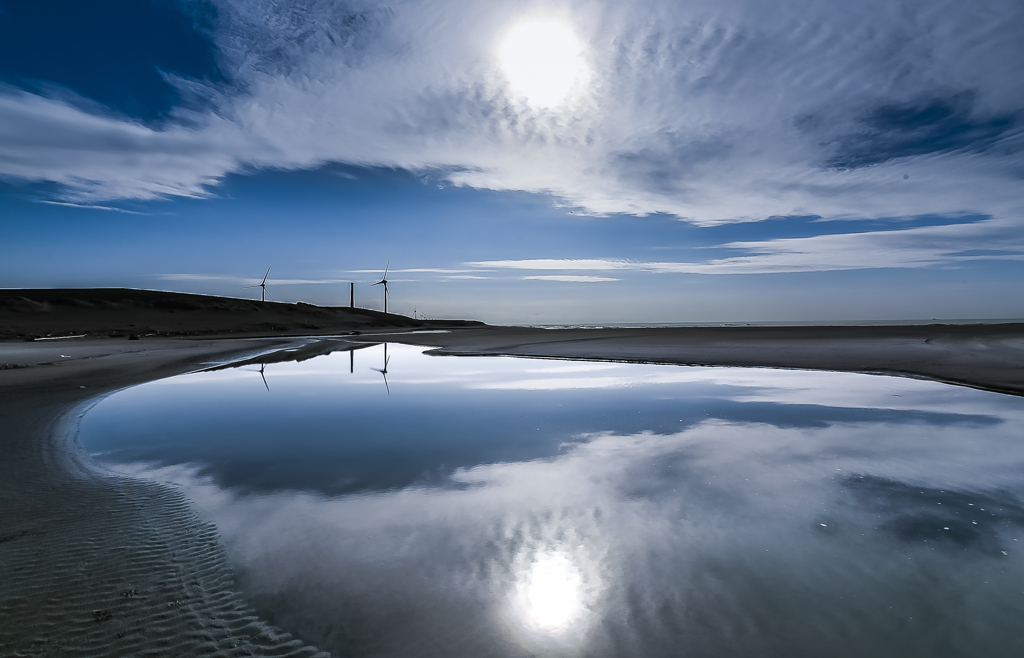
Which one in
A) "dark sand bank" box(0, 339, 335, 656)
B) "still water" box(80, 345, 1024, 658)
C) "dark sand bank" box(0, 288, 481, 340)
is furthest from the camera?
"dark sand bank" box(0, 288, 481, 340)

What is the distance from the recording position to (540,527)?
16.8 feet

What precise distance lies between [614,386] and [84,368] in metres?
19.9

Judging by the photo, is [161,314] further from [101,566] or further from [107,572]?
[107,572]

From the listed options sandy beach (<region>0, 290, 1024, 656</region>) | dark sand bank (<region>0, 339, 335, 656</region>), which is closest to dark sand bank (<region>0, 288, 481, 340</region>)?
sandy beach (<region>0, 290, 1024, 656</region>)

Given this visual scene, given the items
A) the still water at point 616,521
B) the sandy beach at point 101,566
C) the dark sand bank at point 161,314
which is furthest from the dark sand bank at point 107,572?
the dark sand bank at point 161,314

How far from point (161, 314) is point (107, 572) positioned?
11732cm

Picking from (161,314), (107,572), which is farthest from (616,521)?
(161,314)

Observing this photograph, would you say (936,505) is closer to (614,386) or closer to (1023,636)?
(1023,636)

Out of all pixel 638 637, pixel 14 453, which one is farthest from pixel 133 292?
pixel 638 637

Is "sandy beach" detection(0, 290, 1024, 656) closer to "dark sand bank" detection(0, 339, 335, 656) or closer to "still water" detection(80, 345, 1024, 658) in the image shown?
"dark sand bank" detection(0, 339, 335, 656)

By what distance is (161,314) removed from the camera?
101 metres

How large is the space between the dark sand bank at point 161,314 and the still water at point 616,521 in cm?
6912

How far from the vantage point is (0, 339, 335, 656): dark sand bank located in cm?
331

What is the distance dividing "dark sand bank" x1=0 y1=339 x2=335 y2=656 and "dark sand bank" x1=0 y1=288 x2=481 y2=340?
69.9 metres
